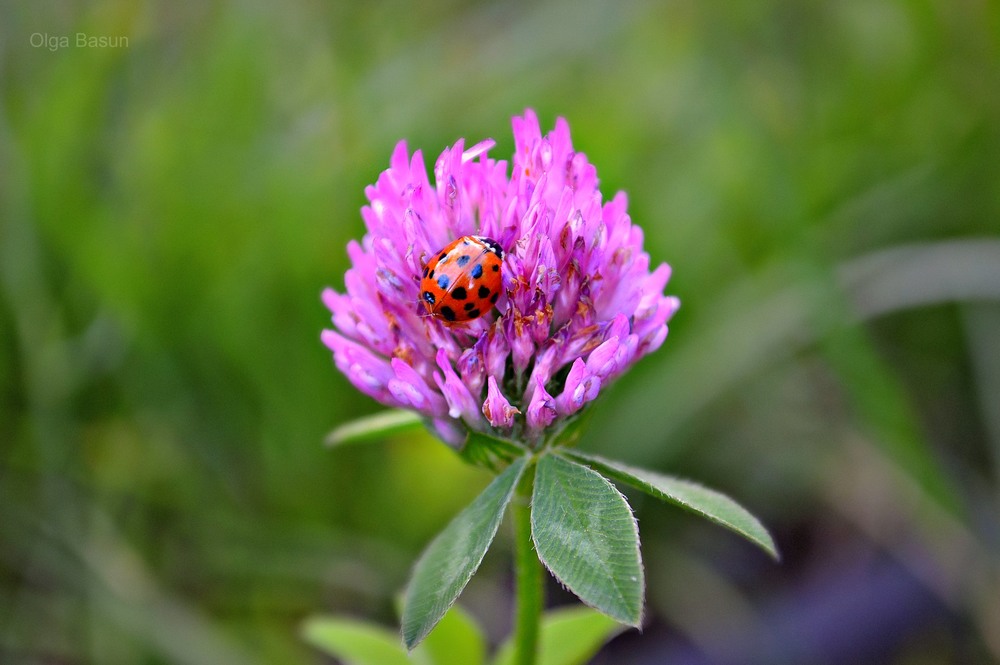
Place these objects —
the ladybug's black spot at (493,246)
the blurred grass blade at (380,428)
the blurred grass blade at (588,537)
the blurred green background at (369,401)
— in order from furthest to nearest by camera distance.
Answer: the blurred green background at (369,401)
the blurred grass blade at (380,428)
the ladybug's black spot at (493,246)
the blurred grass blade at (588,537)

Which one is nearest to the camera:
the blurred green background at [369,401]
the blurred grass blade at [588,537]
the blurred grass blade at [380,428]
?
the blurred grass blade at [588,537]

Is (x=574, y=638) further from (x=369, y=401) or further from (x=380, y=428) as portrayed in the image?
(x=369, y=401)

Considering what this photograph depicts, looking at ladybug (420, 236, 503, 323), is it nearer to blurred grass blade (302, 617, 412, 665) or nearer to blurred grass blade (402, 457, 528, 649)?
blurred grass blade (402, 457, 528, 649)

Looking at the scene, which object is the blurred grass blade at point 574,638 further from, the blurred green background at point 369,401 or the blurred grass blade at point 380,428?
the blurred green background at point 369,401

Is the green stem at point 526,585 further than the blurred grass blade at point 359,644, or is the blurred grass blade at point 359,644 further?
the blurred grass blade at point 359,644

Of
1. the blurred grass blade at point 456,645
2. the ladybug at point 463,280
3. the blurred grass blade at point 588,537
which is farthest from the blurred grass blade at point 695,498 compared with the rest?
the blurred grass blade at point 456,645

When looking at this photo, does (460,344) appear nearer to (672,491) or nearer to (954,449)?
(672,491)

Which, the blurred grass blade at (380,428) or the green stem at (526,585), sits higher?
the blurred grass blade at (380,428)

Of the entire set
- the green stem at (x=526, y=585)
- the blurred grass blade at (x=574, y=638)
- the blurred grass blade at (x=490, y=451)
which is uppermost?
the blurred grass blade at (x=490, y=451)
